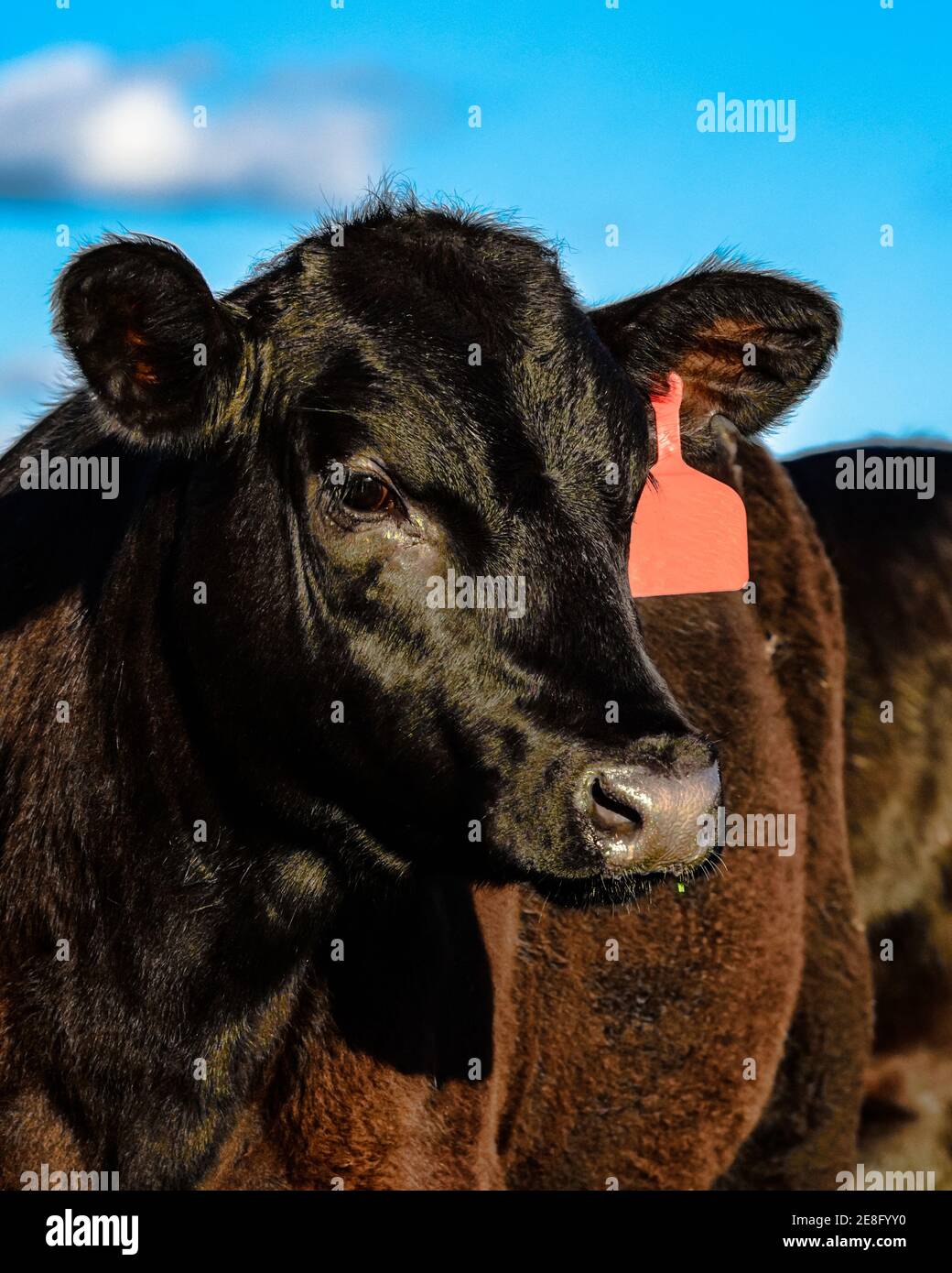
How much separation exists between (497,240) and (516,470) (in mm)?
895

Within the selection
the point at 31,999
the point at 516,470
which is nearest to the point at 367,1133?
the point at 31,999

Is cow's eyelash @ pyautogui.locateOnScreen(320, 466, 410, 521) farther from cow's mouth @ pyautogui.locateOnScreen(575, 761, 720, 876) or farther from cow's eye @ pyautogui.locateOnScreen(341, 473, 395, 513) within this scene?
cow's mouth @ pyautogui.locateOnScreen(575, 761, 720, 876)

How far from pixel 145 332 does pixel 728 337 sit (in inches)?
74.0

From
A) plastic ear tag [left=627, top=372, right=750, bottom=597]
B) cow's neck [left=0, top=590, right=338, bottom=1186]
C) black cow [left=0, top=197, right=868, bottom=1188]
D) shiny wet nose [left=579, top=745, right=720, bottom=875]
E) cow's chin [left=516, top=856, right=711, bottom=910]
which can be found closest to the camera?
shiny wet nose [left=579, top=745, right=720, bottom=875]

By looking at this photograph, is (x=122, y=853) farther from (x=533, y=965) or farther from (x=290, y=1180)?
(x=533, y=965)

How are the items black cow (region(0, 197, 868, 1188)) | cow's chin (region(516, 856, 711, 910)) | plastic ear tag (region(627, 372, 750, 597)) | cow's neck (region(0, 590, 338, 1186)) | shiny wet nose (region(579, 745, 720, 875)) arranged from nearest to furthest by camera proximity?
shiny wet nose (region(579, 745, 720, 875)) → cow's chin (region(516, 856, 711, 910)) → black cow (region(0, 197, 868, 1188)) → cow's neck (region(0, 590, 338, 1186)) → plastic ear tag (region(627, 372, 750, 597))

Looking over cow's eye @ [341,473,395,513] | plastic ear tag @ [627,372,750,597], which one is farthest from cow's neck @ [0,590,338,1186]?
plastic ear tag @ [627,372,750,597]

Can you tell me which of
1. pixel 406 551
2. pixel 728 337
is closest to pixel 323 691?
pixel 406 551

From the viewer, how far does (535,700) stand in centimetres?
387

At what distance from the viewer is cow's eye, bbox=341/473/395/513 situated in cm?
403

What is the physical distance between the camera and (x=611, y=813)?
372cm

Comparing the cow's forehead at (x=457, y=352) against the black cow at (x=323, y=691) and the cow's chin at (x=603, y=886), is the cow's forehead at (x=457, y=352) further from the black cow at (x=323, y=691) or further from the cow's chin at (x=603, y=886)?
the cow's chin at (x=603, y=886)

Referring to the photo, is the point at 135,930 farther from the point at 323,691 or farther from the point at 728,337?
the point at 728,337

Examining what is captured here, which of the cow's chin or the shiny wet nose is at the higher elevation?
the shiny wet nose
